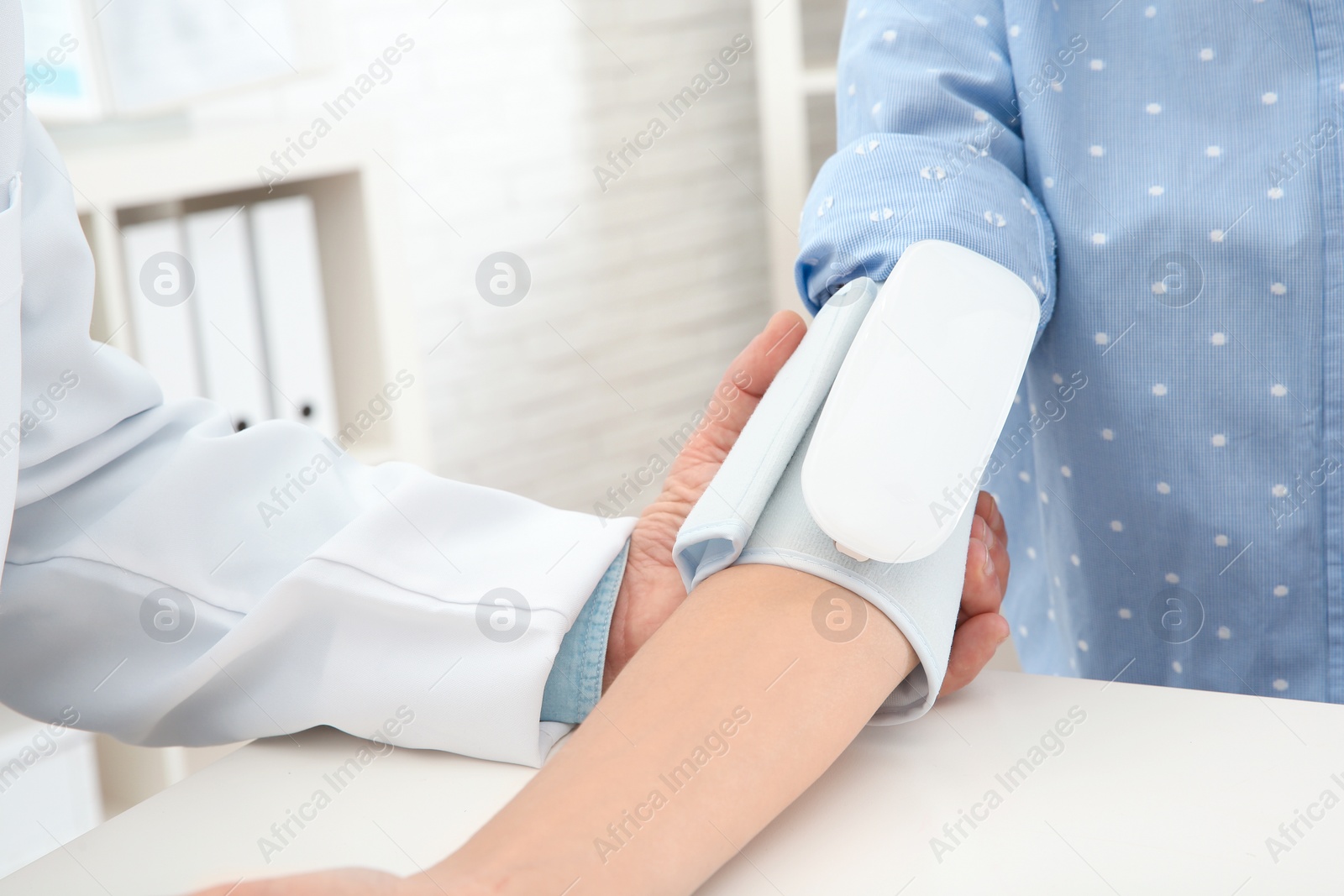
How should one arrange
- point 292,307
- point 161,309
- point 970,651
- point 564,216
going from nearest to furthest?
point 970,651, point 161,309, point 292,307, point 564,216

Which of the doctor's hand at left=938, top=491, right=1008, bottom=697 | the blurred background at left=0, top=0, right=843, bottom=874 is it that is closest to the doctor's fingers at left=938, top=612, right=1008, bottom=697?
the doctor's hand at left=938, top=491, right=1008, bottom=697

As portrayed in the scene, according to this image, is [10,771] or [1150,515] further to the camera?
[10,771]

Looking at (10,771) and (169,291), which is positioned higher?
(169,291)

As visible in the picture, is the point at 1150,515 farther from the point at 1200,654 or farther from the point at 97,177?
the point at 97,177

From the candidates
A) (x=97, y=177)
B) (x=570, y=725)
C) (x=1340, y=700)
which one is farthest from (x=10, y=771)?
(x=1340, y=700)

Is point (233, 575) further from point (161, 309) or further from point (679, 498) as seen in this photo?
point (161, 309)

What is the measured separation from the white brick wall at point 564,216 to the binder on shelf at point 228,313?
1.63 ft

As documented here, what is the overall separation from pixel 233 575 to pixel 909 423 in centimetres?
36

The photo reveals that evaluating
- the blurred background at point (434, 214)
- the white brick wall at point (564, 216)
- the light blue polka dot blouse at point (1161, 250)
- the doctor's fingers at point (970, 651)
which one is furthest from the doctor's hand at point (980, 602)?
the white brick wall at point (564, 216)

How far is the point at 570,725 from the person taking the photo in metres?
0.54

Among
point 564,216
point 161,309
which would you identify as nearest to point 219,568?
point 161,309

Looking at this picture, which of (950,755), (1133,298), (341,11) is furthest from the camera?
(341,11)

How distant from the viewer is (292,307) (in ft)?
5.08

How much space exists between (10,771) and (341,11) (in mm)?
1410
